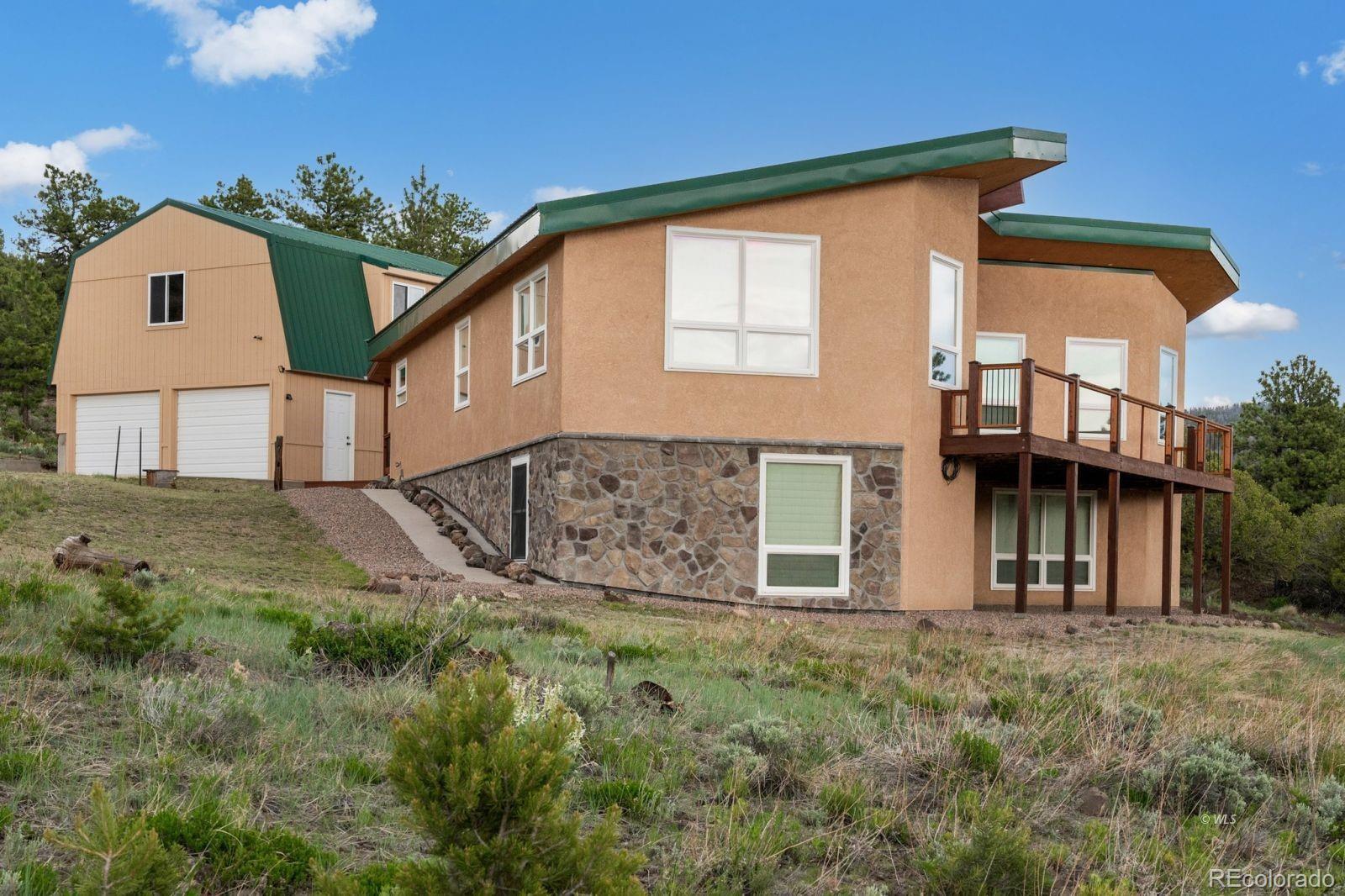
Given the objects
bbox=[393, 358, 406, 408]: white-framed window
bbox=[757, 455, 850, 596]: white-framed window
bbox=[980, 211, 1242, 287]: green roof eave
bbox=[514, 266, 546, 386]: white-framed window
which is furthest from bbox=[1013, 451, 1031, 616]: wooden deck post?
bbox=[393, 358, 406, 408]: white-framed window

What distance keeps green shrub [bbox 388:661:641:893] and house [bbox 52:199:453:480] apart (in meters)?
23.7

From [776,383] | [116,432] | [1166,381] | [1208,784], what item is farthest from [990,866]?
[116,432]

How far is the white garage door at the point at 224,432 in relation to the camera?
25594mm

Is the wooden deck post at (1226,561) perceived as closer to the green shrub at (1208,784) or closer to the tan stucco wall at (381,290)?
the green shrub at (1208,784)

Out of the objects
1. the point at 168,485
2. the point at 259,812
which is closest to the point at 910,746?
the point at 259,812

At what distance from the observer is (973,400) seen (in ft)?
47.8

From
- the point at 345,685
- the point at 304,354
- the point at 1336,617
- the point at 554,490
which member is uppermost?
the point at 304,354

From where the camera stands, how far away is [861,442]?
46.2ft

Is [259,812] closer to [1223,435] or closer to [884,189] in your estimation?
[884,189]

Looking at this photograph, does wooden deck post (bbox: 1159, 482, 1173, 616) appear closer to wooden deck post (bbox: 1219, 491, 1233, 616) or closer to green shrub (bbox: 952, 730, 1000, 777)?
wooden deck post (bbox: 1219, 491, 1233, 616)

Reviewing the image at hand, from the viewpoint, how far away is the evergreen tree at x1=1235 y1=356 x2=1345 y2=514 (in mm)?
35906

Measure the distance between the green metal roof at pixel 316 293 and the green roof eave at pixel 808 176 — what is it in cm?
Answer: 1392

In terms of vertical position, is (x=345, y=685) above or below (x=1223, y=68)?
below

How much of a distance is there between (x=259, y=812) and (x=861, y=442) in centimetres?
1093
